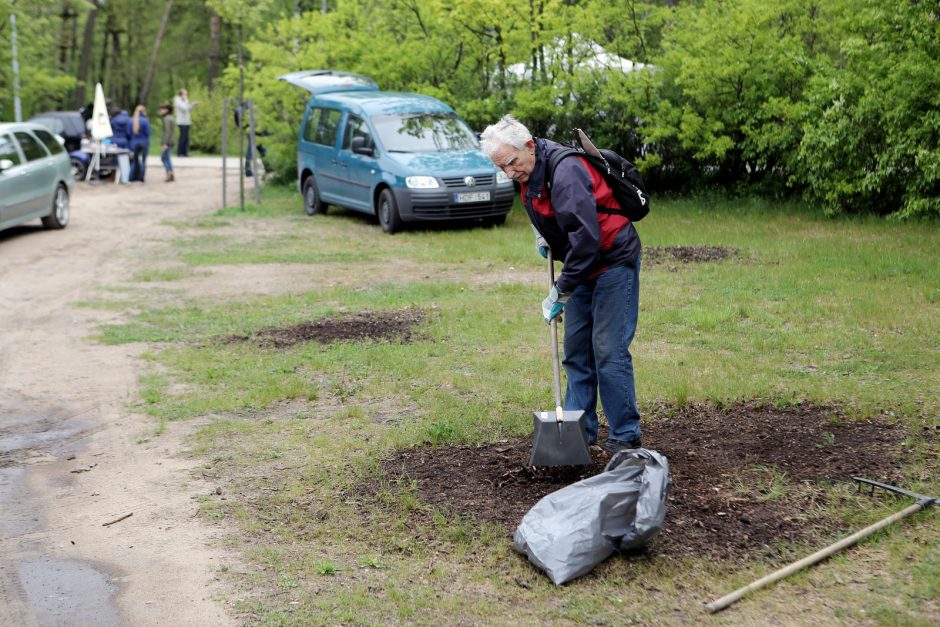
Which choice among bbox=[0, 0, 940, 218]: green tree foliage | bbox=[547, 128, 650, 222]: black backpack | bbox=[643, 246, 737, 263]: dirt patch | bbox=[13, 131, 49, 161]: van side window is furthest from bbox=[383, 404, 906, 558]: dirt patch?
bbox=[13, 131, 49, 161]: van side window

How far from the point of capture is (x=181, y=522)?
554 cm

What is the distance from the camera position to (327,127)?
17.9m

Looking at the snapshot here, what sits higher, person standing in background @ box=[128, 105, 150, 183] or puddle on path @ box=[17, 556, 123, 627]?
person standing in background @ box=[128, 105, 150, 183]

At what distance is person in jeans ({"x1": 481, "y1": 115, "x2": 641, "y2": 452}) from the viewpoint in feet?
17.9

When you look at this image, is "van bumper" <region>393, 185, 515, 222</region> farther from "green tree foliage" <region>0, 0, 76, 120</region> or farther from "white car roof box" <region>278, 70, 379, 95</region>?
"green tree foliage" <region>0, 0, 76, 120</region>

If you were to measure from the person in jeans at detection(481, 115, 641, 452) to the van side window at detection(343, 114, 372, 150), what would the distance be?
10995 millimetres

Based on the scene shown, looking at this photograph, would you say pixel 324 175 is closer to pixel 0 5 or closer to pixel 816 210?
pixel 816 210

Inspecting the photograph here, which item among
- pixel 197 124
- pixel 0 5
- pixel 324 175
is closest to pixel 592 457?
pixel 324 175

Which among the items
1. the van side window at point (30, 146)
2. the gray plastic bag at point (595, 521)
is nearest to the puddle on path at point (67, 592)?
the gray plastic bag at point (595, 521)

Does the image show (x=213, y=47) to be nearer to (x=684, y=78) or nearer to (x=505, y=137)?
(x=684, y=78)

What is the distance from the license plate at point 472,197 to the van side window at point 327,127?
2.94 m

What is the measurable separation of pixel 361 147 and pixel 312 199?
234cm

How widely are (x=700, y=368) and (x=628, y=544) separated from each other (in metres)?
3.46

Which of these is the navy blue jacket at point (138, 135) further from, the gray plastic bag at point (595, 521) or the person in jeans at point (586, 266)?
the gray plastic bag at point (595, 521)
